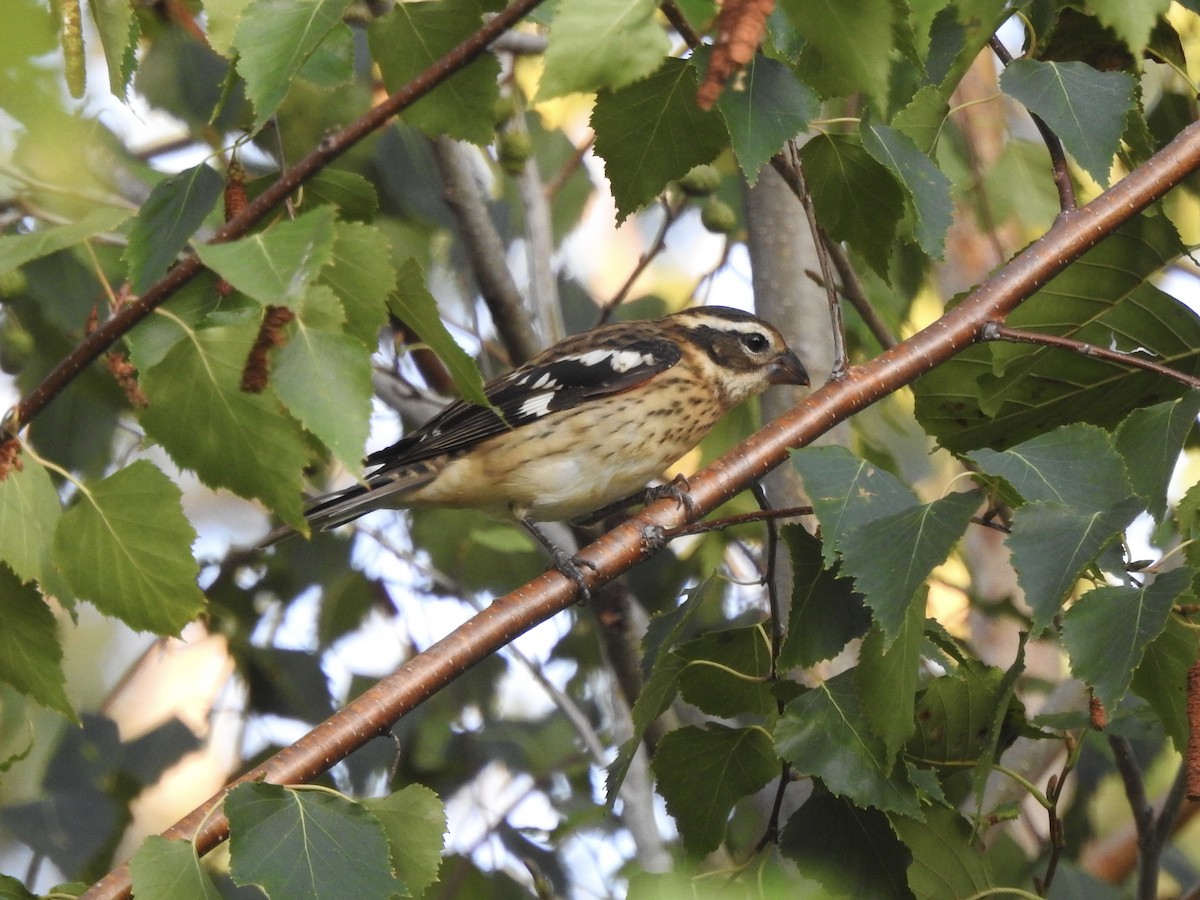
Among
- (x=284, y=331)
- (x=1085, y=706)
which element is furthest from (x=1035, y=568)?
(x=1085, y=706)

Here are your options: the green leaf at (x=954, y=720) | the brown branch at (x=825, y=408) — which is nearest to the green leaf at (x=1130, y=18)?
the brown branch at (x=825, y=408)

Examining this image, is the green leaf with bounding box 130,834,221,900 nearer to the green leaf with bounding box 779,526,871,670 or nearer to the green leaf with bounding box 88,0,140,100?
the green leaf with bounding box 779,526,871,670

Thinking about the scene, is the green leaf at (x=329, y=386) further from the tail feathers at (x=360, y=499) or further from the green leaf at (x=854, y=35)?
the tail feathers at (x=360, y=499)

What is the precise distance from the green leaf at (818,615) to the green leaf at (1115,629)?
0.53 metres

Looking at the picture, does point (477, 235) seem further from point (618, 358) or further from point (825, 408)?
point (825, 408)

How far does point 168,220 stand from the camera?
2506 mm

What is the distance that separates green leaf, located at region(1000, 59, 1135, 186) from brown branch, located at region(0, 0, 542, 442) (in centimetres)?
105

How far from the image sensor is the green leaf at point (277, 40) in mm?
2205

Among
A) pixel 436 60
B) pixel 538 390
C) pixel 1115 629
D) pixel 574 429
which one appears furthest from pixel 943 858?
pixel 538 390

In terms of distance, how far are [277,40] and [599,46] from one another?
59cm

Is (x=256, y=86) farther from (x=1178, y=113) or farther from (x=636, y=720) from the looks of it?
(x=1178, y=113)

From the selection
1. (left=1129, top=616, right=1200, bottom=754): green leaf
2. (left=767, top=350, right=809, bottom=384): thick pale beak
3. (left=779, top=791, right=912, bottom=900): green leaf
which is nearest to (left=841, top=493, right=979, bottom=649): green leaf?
(left=1129, top=616, right=1200, bottom=754): green leaf

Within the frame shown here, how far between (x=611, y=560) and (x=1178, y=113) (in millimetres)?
1867

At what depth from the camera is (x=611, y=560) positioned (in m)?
3.11
